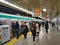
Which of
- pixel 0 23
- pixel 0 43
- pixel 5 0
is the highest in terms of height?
pixel 5 0

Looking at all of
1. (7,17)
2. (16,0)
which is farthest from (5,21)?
(16,0)

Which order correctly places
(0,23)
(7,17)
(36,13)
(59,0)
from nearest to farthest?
(0,23), (7,17), (36,13), (59,0)

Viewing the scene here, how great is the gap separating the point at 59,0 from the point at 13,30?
8.32 meters

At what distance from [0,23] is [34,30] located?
2.94 m

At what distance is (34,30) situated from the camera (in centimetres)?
1488

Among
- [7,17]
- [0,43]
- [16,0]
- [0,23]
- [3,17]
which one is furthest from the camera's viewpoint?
[16,0]

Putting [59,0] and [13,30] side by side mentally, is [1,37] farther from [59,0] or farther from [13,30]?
[59,0]

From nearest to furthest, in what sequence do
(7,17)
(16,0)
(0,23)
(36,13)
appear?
(0,23)
(7,17)
(16,0)
(36,13)

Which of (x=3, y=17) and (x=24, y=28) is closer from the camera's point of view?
(x=3, y=17)

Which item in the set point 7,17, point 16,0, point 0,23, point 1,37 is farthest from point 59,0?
point 1,37

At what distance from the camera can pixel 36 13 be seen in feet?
69.3

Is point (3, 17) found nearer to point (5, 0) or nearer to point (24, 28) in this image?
point (5, 0)

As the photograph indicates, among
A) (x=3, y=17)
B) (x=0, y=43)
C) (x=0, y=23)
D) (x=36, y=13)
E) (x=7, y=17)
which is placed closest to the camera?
(x=0, y=43)

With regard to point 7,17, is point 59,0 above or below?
above
